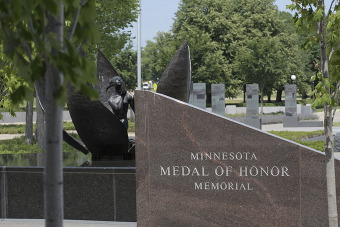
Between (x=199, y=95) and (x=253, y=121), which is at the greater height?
(x=199, y=95)

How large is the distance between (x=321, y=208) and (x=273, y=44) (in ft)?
162

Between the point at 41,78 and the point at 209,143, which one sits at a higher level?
the point at 41,78

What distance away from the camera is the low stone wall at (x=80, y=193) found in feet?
34.1

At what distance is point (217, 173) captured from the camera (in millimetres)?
9453

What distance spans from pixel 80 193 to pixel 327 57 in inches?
167

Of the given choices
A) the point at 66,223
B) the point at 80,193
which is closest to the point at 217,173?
the point at 80,193

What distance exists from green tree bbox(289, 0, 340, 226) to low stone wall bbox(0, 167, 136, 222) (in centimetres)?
304

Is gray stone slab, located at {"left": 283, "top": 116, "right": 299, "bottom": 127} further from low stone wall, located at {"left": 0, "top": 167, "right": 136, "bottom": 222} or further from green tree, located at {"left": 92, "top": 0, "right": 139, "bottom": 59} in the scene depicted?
low stone wall, located at {"left": 0, "top": 167, "right": 136, "bottom": 222}

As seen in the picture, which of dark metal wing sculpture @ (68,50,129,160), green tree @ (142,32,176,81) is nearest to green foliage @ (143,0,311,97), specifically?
green tree @ (142,32,176,81)

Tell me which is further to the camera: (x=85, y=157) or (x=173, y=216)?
(x=85, y=157)

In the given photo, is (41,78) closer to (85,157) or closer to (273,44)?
(85,157)

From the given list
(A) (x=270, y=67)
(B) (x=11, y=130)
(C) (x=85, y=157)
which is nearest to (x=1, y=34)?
(C) (x=85, y=157)

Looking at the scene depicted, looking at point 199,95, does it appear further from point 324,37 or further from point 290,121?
point 324,37

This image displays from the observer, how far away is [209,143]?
939 centimetres
